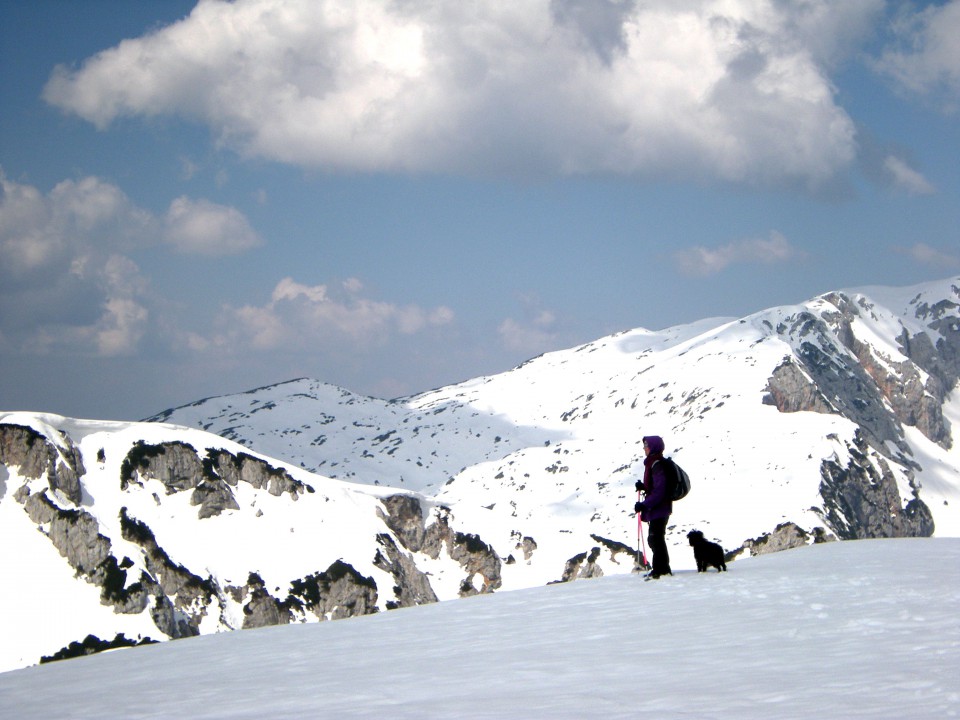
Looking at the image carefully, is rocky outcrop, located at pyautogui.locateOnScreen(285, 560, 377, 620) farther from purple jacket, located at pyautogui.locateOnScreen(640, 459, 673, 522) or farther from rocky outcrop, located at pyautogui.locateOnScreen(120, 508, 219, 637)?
purple jacket, located at pyautogui.locateOnScreen(640, 459, 673, 522)

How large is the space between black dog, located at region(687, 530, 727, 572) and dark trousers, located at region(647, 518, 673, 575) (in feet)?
2.59

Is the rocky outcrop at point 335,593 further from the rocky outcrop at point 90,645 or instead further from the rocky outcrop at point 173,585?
the rocky outcrop at point 90,645

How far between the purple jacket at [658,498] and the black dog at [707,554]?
62.0 inches

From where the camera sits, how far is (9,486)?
191 metres

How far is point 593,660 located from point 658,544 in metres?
9.62

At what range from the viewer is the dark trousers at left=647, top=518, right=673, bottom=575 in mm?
23781

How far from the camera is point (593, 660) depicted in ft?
49.0

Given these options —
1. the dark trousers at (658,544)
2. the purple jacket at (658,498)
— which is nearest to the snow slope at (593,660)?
the dark trousers at (658,544)

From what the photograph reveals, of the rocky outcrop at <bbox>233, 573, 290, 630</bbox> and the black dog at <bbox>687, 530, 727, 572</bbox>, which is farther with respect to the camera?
the rocky outcrop at <bbox>233, 573, 290, 630</bbox>

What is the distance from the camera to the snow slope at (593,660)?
11.9m

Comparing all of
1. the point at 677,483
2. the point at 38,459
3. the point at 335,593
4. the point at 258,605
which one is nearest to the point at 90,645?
the point at 258,605

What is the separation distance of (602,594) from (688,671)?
959cm

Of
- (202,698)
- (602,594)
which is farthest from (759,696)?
(602,594)

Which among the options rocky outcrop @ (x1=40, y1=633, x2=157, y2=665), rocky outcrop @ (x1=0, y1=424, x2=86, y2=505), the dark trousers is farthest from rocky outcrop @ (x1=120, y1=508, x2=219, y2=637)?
the dark trousers
